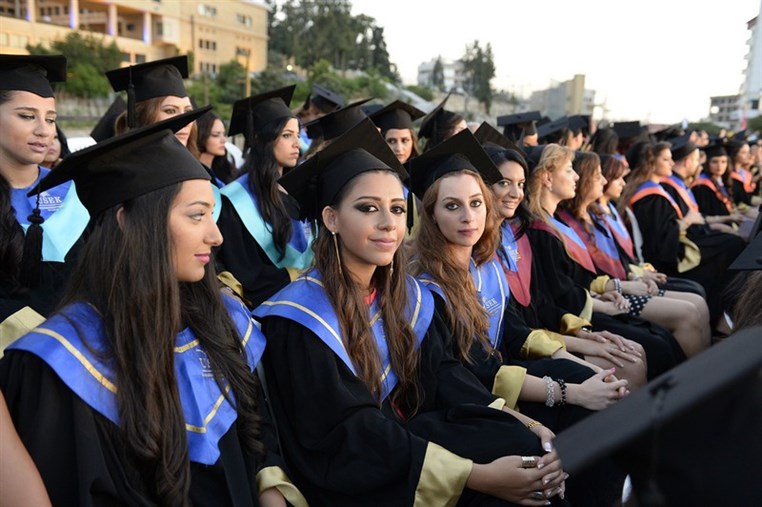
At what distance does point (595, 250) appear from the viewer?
4828 mm

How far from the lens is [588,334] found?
3.78m

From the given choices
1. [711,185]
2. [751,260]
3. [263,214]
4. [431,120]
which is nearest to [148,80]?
[263,214]

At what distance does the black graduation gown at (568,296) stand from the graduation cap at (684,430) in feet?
9.39

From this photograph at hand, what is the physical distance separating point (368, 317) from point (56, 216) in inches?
A: 66.4

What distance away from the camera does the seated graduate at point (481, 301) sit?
→ 2.82m

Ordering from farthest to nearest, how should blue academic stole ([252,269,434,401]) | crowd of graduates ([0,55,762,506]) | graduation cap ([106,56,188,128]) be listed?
graduation cap ([106,56,188,128]), blue academic stole ([252,269,434,401]), crowd of graduates ([0,55,762,506])

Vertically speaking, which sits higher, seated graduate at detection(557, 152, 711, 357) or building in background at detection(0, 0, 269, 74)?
building in background at detection(0, 0, 269, 74)

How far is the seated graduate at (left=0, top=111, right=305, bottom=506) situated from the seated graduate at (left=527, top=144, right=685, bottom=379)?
7.54 ft

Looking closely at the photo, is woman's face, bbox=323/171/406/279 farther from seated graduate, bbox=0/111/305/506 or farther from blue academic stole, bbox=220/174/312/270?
blue academic stole, bbox=220/174/312/270

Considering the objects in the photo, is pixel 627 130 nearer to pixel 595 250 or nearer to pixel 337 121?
pixel 595 250

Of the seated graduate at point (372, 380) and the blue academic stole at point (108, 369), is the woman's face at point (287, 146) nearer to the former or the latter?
the seated graduate at point (372, 380)

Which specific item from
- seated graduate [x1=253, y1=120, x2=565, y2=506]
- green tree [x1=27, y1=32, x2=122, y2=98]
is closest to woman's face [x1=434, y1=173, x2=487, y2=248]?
seated graduate [x1=253, y1=120, x2=565, y2=506]

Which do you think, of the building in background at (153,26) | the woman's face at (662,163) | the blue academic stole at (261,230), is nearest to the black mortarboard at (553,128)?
the woman's face at (662,163)

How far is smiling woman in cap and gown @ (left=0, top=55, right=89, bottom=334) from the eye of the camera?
262 centimetres
